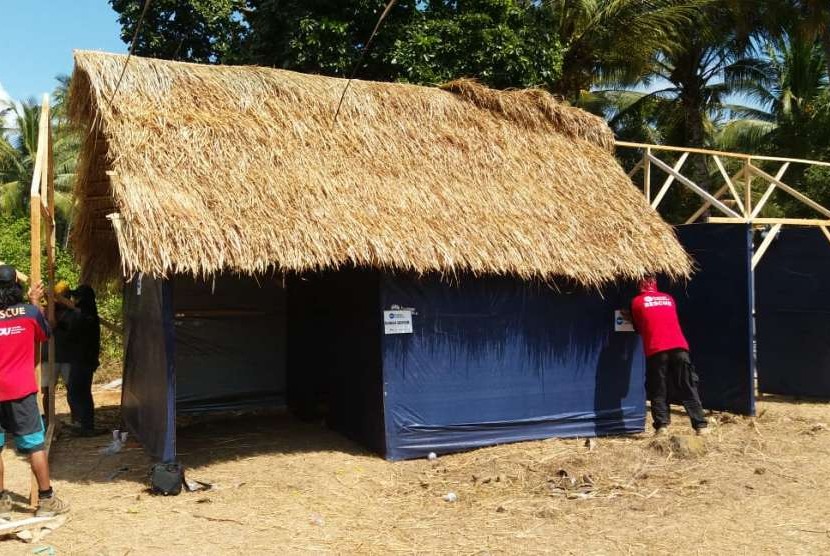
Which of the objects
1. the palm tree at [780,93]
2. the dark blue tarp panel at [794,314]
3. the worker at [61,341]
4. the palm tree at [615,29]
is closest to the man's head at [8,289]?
the worker at [61,341]

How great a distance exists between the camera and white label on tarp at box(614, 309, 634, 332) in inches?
319

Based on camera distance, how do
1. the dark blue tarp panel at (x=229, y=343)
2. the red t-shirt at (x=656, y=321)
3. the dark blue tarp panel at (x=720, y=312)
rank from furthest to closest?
the dark blue tarp panel at (x=229, y=343) → the dark blue tarp panel at (x=720, y=312) → the red t-shirt at (x=656, y=321)

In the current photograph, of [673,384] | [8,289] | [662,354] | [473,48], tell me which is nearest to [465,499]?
[662,354]

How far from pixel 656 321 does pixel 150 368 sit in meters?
5.01

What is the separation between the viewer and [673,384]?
8008 millimetres

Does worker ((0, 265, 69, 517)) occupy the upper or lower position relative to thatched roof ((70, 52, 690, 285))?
lower

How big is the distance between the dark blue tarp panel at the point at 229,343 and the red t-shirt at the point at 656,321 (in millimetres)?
4497

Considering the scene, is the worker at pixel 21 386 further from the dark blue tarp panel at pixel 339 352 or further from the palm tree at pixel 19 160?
the palm tree at pixel 19 160

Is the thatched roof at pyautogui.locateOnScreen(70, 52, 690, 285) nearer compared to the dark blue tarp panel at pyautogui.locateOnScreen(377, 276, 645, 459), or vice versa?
the thatched roof at pyautogui.locateOnScreen(70, 52, 690, 285)

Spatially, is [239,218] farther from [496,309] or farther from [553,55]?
[553,55]

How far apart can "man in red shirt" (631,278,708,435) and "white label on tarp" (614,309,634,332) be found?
6.6 inches

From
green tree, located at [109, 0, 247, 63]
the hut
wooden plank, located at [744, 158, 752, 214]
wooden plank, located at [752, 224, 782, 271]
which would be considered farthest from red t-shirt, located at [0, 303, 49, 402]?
green tree, located at [109, 0, 247, 63]

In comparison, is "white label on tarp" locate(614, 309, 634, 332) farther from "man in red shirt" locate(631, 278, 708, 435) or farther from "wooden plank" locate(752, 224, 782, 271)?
"wooden plank" locate(752, 224, 782, 271)

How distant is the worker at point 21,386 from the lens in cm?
550
